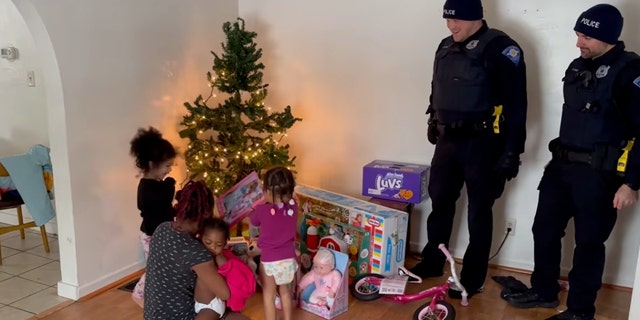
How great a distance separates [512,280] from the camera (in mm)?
3162

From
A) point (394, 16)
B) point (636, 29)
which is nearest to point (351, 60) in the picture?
point (394, 16)

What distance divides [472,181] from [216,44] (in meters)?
2.12

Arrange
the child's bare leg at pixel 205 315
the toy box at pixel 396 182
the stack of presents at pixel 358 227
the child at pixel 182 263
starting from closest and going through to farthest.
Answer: the child at pixel 182 263 → the child's bare leg at pixel 205 315 → the stack of presents at pixel 358 227 → the toy box at pixel 396 182

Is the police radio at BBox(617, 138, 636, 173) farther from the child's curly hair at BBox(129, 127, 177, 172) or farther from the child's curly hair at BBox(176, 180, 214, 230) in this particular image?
the child's curly hair at BBox(129, 127, 177, 172)

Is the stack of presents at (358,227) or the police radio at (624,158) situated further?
the stack of presents at (358,227)

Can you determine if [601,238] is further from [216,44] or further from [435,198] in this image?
[216,44]

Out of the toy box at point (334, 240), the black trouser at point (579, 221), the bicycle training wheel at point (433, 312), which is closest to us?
the black trouser at point (579, 221)

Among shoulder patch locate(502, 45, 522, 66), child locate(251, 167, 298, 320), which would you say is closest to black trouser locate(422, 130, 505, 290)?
shoulder patch locate(502, 45, 522, 66)

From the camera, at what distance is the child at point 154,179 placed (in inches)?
103

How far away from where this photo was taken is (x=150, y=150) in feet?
8.64

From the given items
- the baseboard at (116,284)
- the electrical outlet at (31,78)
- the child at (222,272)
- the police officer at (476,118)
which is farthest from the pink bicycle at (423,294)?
the electrical outlet at (31,78)

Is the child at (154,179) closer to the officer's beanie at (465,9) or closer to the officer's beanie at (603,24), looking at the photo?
the officer's beanie at (465,9)

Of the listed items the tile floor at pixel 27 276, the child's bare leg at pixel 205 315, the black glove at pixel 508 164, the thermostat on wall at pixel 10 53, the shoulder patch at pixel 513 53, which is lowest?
the tile floor at pixel 27 276

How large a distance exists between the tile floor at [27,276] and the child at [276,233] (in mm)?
1286
